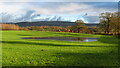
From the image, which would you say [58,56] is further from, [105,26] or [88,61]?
[105,26]

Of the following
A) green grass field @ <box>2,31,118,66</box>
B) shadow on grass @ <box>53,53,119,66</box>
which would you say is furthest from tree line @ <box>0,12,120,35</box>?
shadow on grass @ <box>53,53,119,66</box>

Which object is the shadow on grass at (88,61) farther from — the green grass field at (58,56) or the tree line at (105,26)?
the tree line at (105,26)

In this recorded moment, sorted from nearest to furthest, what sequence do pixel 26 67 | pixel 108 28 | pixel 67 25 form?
pixel 26 67 < pixel 108 28 < pixel 67 25

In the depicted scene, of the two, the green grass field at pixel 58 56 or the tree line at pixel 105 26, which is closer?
the green grass field at pixel 58 56

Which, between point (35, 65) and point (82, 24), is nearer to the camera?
point (35, 65)

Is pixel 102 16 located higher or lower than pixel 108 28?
higher

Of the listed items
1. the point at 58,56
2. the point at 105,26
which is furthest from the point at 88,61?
the point at 105,26

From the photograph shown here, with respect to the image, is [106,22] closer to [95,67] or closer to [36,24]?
[36,24]

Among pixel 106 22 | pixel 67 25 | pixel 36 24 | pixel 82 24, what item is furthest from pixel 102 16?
pixel 36 24

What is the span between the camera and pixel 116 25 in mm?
69188

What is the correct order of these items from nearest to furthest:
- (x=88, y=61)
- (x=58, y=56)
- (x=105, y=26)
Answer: (x=88, y=61) → (x=58, y=56) → (x=105, y=26)

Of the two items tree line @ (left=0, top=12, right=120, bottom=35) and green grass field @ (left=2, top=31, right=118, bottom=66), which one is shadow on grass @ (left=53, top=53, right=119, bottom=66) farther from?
tree line @ (left=0, top=12, right=120, bottom=35)

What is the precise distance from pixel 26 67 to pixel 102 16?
77.6 meters

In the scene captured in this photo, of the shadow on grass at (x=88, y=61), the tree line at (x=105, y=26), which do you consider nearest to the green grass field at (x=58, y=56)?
the shadow on grass at (x=88, y=61)
